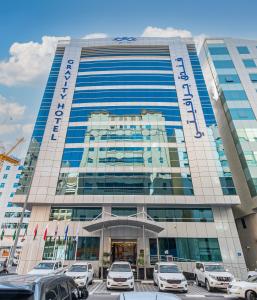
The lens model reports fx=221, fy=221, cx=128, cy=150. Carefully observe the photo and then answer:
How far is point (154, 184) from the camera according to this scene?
28922mm

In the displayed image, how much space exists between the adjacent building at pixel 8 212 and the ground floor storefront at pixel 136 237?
3021cm

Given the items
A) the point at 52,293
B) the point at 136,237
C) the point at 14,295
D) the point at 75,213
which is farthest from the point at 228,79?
the point at 14,295

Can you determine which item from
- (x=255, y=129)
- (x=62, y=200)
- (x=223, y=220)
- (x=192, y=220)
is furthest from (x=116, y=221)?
(x=255, y=129)

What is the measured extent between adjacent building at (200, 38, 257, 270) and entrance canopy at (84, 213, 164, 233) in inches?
545

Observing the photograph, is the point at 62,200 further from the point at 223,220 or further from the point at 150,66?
the point at 150,66

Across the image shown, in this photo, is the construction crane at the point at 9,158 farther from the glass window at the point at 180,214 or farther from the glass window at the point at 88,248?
the glass window at the point at 180,214

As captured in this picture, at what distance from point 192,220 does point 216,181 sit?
596 cm

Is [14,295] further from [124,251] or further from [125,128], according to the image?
[125,128]

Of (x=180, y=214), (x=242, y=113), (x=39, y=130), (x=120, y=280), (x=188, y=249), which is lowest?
(x=120, y=280)

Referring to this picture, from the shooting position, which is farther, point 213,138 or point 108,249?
point 213,138

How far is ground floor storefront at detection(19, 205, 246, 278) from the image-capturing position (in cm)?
2456

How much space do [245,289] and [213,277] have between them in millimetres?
4039

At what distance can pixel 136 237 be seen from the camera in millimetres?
26219

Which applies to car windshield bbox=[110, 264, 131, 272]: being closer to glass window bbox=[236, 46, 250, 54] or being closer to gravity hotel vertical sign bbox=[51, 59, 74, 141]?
gravity hotel vertical sign bbox=[51, 59, 74, 141]
